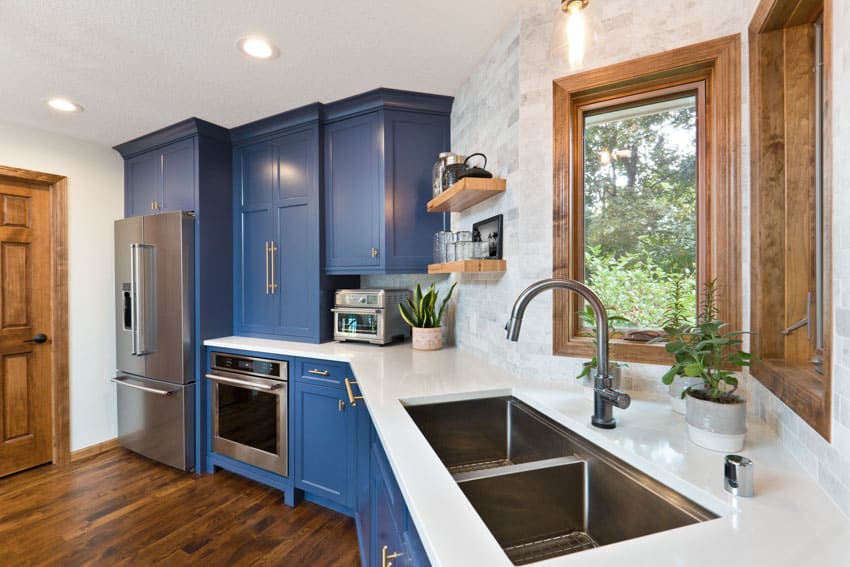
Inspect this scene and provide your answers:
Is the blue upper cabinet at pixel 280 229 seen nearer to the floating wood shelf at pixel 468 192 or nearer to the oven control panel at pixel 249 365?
the oven control panel at pixel 249 365

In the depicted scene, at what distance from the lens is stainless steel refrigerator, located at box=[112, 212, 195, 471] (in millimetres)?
2605

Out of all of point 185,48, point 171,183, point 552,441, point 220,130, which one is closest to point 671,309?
point 552,441

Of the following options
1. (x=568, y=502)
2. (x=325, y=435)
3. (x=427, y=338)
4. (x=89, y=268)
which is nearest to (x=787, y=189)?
(x=568, y=502)

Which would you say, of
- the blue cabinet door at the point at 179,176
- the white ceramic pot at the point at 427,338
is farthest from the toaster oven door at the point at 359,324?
the blue cabinet door at the point at 179,176

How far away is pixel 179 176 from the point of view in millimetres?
2744

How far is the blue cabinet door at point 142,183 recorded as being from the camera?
291 cm

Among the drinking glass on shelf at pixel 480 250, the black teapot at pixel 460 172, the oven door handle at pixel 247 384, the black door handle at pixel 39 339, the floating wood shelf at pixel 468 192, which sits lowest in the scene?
the oven door handle at pixel 247 384

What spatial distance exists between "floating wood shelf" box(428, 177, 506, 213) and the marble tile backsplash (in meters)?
0.05

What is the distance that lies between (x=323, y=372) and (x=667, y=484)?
5.73 feet

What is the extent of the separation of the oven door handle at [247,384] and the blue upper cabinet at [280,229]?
0.35 meters

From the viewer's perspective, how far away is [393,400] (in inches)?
50.2

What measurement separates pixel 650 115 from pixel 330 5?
1309 mm

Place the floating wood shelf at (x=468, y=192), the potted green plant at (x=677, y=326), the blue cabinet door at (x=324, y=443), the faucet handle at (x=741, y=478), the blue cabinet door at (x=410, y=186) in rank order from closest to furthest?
the faucet handle at (x=741, y=478)
the potted green plant at (x=677, y=326)
the floating wood shelf at (x=468, y=192)
the blue cabinet door at (x=324, y=443)
the blue cabinet door at (x=410, y=186)

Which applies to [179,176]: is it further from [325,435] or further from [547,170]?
[547,170]
